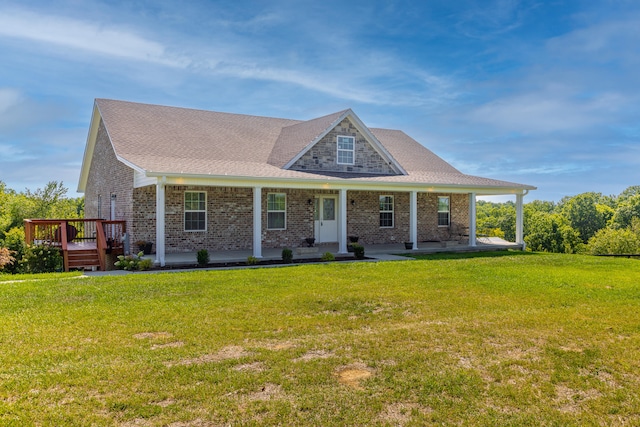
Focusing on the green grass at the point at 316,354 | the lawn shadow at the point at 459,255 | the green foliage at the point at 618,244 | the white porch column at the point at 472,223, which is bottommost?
the green foliage at the point at 618,244

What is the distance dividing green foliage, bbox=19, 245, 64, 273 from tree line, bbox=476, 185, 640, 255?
93.1 feet

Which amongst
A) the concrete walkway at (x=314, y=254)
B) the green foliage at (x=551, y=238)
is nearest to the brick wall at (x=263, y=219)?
the concrete walkway at (x=314, y=254)

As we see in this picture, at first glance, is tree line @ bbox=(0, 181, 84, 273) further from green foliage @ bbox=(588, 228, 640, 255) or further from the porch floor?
green foliage @ bbox=(588, 228, 640, 255)

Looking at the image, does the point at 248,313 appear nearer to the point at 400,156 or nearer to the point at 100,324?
the point at 100,324

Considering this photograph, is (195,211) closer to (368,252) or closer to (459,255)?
(368,252)

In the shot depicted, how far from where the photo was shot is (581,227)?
84.4 meters

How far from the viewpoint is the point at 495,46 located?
1872 cm

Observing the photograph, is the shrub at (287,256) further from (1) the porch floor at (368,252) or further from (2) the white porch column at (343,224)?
(2) the white porch column at (343,224)

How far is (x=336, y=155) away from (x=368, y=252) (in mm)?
4314

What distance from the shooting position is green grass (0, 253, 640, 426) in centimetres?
429

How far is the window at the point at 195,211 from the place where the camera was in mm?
17188

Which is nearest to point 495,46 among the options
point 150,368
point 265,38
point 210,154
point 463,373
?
point 265,38

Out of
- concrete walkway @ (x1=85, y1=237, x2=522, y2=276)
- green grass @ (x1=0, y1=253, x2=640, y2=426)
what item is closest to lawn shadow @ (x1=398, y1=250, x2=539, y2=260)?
concrete walkway @ (x1=85, y1=237, x2=522, y2=276)

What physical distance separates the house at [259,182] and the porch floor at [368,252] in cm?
49
